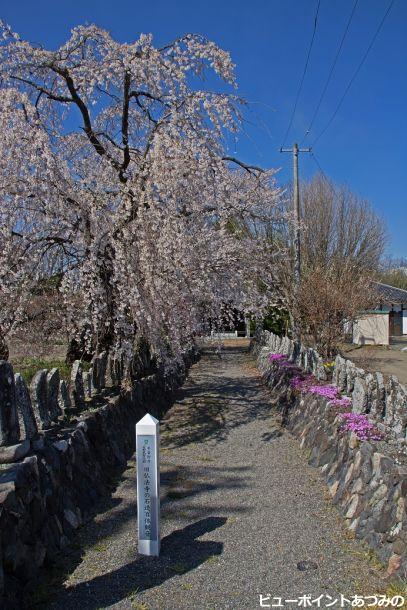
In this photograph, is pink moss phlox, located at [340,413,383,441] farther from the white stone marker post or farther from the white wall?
the white wall

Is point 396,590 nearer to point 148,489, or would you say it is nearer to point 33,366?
point 148,489

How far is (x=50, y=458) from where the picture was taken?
4129 mm

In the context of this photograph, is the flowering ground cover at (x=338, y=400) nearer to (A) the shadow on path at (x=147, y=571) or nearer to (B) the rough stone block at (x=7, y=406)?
(A) the shadow on path at (x=147, y=571)

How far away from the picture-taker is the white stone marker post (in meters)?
3.82

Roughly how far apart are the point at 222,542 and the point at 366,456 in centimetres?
137

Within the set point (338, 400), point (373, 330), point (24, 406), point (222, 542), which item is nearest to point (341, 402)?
point (338, 400)

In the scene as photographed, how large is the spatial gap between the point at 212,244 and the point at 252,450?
11.7 feet

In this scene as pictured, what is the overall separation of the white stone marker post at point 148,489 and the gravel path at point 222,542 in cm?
13

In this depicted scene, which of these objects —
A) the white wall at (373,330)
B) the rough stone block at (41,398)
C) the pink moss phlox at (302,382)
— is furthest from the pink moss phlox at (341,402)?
the white wall at (373,330)

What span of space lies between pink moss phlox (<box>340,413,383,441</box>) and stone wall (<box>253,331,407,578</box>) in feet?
0.13

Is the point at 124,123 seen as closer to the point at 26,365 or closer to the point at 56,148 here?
the point at 56,148

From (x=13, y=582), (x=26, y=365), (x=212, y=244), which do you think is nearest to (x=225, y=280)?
(x=212, y=244)

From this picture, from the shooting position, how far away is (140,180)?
6824mm

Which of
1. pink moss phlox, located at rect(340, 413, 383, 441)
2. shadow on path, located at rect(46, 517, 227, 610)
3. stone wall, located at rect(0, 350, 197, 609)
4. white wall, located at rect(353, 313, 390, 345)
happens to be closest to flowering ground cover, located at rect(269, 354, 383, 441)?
pink moss phlox, located at rect(340, 413, 383, 441)
